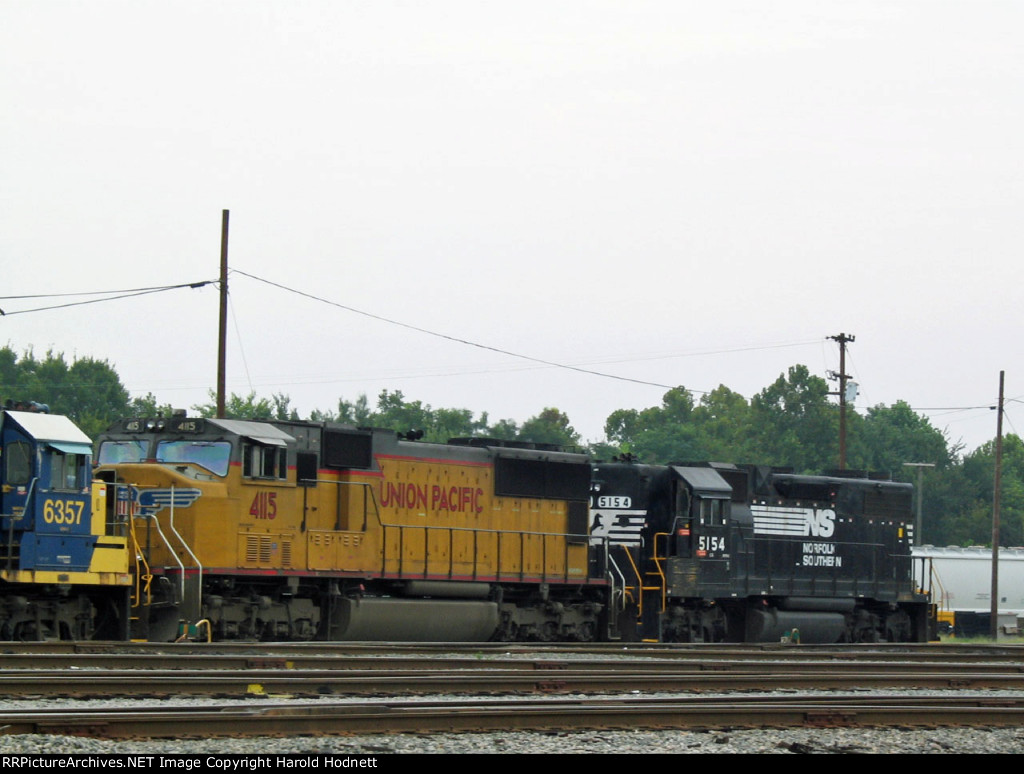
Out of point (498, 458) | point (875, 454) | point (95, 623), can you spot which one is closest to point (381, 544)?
point (498, 458)

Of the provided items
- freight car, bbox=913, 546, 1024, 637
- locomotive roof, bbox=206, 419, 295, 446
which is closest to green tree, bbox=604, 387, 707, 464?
freight car, bbox=913, 546, 1024, 637

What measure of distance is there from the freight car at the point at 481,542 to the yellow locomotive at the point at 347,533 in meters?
0.03

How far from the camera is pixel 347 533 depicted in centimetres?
2091

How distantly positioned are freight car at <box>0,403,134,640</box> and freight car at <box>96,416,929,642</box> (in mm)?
674

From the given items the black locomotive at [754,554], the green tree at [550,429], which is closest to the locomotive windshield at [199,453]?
the black locomotive at [754,554]

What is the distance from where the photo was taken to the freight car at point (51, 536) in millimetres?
17297

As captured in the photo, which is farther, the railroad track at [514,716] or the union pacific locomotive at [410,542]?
the union pacific locomotive at [410,542]

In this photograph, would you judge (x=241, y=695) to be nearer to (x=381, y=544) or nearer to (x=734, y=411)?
(x=381, y=544)

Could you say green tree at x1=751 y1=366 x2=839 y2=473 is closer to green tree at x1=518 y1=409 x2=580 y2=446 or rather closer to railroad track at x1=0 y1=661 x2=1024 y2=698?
green tree at x1=518 y1=409 x2=580 y2=446

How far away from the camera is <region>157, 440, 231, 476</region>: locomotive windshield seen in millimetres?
19641

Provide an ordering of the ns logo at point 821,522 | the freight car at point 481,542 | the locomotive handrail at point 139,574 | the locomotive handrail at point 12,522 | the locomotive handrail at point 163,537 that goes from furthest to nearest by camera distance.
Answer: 1. the ns logo at point 821,522
2. the freight car at point 481,542
3. the locomotive handrail at point 163,537
4. the locomotive handrail at point 139,574
5. the locomotive handrail at point 12,522

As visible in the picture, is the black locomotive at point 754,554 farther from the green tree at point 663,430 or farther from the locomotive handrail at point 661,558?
the green tree at point 663,430

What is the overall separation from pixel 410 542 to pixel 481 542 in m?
1.45
